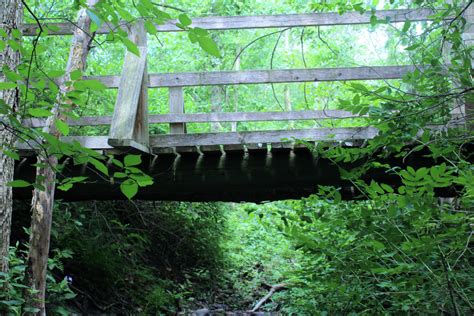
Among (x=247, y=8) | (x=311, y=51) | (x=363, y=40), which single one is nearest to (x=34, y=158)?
(x=247, y=8)

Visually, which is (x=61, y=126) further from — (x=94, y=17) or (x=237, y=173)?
(x=237, y=173)

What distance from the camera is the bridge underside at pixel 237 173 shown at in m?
5.81

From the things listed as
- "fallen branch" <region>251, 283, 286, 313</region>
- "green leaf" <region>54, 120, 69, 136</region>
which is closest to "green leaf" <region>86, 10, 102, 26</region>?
"green leaf" <region>54, 120, 69, 136</region>

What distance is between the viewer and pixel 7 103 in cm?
428

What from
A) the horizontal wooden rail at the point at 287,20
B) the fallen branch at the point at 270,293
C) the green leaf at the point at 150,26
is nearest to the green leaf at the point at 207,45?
the green leaf at the point at 150,26

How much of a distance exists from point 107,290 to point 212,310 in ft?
5.62

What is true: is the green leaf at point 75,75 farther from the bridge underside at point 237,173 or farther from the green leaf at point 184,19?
the bridge underside at point 237,173

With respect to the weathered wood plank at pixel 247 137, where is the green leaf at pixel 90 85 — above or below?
below

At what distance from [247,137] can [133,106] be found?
131 centimetres

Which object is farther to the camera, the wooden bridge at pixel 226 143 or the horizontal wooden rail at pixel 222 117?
the horizontal wooden rail at pixel 222 117

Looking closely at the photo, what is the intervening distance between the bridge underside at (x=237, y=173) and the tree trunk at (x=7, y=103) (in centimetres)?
125

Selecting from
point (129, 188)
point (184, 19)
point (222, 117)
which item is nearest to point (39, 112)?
point (129, 188)

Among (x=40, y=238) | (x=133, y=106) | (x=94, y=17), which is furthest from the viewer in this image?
(x=133, y=106)

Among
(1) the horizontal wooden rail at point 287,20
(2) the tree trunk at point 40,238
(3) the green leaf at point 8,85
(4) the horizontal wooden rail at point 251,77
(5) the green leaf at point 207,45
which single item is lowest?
(2) the tree trunk at point 40,238
